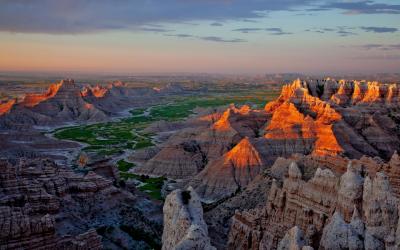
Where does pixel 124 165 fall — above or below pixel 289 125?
below

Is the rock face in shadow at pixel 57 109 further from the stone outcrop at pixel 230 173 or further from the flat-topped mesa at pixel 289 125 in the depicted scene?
the stone outcrop at pixel 230 173

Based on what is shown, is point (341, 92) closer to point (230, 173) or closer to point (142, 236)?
point (230, 173)

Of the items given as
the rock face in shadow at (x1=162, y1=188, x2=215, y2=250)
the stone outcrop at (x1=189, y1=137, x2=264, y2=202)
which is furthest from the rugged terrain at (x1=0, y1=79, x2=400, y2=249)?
the stone outcrop at (x1=189, y1=137, x2=264, y2=202)

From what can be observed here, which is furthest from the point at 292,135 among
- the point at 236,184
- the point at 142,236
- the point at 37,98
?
the point at 37,98

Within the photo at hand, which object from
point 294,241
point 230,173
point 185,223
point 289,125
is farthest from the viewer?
point 289,125

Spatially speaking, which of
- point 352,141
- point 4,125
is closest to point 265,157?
point 352,141

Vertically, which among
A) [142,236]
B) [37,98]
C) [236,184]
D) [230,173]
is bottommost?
[236,184]

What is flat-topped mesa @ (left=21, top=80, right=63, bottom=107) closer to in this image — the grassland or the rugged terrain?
the grassland
